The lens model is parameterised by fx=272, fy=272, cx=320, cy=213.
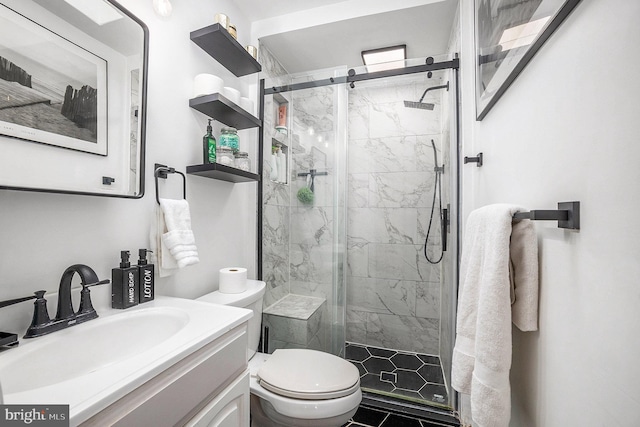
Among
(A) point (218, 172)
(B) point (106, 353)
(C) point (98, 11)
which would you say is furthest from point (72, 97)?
(B) point (106, 353)

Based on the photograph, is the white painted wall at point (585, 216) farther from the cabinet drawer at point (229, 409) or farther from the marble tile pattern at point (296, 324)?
the marble tile pattern at point (296, 324)

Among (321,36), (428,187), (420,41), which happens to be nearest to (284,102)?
(321,36)

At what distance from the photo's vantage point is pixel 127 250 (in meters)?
1.03

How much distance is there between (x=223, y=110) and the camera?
140 centimetres

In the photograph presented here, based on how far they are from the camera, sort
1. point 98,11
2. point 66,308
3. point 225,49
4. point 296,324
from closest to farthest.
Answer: point 66,308 → point 98,11 → point 225,49 → point 296,324

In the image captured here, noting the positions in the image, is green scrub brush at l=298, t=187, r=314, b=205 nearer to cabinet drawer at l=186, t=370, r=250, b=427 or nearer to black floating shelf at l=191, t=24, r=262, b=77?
black floating shelf at l=191, t=24, r=262, b=77

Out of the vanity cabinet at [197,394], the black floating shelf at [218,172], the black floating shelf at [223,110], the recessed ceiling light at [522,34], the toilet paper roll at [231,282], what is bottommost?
the vanity cabinet at [197,394]

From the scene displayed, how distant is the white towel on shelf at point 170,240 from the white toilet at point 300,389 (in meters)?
0.30

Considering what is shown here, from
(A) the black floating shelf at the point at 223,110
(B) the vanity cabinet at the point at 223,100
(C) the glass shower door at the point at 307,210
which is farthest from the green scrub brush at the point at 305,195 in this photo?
(A) the black floating shelf at the point at 223,110

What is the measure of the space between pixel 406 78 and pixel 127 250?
1.98 metres

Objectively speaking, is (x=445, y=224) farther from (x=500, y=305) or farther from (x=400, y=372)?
(x=500, y=305)

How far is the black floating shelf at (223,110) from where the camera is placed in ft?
4.27

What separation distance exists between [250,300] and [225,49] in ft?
4.40

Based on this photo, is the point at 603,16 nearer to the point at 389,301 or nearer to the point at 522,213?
the point at 522,213
